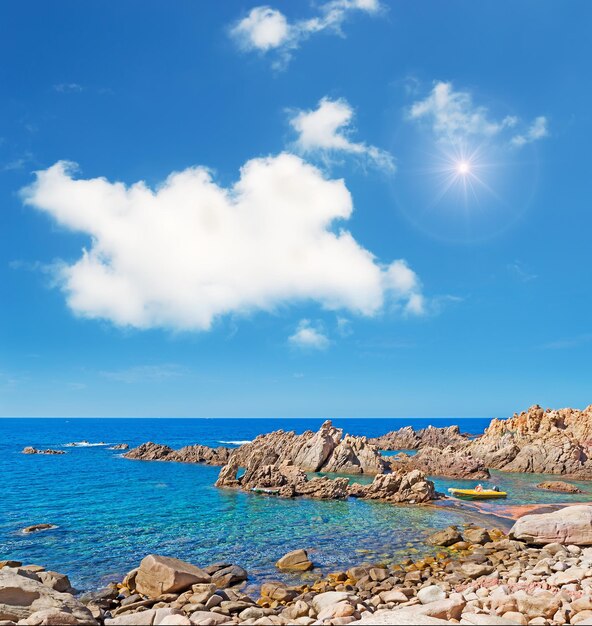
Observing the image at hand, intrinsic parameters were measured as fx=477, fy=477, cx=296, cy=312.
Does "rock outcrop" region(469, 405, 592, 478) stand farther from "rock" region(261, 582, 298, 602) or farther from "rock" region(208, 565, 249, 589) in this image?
"rock" region(261, 582, 298, 602)

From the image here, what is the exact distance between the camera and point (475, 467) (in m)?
66.2

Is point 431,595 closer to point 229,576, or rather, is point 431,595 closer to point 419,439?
point 229,576

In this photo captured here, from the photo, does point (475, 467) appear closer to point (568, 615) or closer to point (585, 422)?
point (585, 422)

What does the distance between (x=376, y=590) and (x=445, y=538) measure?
1092 cm

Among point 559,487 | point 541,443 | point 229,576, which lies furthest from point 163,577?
point 541,443

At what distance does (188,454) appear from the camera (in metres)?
95.3

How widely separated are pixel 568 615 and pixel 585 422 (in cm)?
8129

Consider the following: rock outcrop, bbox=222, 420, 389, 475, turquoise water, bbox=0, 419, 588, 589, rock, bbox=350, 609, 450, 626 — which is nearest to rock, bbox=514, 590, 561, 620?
rock, bbox=350, 609, 450, 626

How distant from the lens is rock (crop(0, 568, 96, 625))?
16.0m

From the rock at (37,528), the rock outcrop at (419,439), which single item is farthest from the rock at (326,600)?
the rock outcrop at (419,439)

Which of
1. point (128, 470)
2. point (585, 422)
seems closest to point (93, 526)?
point (128, 470)

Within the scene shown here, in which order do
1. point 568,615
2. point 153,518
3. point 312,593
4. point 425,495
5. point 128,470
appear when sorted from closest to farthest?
1. point 568,615
2. point 312,593
3. point 153,518
4. point 425,495
5. point 128,470

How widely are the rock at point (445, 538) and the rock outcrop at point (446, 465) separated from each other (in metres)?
34.3

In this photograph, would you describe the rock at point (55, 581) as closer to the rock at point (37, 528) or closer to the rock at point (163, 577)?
the rock at point (163, 577)
